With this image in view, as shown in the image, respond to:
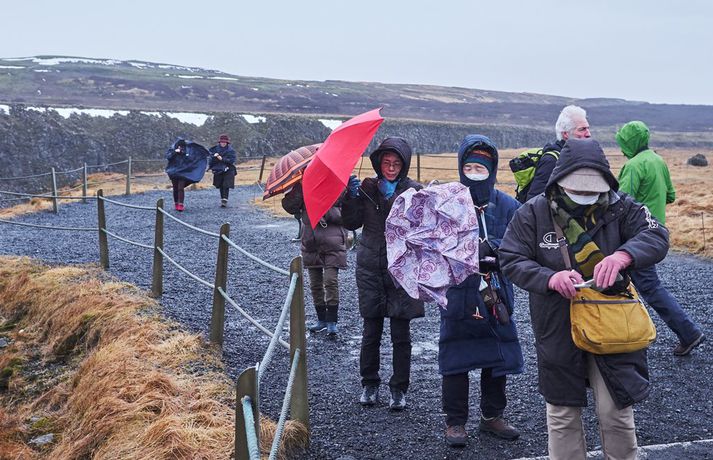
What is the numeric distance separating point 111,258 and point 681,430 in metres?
7.84

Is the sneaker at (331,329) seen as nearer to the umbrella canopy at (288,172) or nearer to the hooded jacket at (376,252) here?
the umbrella canopy at (288,172)

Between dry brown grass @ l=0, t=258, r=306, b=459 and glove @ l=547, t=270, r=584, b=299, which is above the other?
glove @ l=547, t=270, r=584, b=299

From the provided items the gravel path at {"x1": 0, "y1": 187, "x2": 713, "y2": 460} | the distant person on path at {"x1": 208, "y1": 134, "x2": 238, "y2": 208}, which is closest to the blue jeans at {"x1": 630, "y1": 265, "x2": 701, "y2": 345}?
the gravel path at {"x1": 0, "y1": 187, "x2": 713, "y2": 460}

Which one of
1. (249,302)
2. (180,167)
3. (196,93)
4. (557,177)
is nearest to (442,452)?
(557,177)

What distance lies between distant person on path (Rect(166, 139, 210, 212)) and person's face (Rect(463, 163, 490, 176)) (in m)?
12.8

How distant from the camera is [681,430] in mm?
3932

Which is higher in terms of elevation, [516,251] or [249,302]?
[516,251]

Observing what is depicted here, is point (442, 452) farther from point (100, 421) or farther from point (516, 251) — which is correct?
point (100, 421)

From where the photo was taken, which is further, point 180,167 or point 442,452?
point 180,167

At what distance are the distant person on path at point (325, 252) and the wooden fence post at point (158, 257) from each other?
1845mm

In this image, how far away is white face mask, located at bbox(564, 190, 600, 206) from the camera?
9.50ft

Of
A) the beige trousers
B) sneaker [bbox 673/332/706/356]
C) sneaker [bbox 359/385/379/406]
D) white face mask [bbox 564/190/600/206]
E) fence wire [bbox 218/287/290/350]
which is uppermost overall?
white face mask [bbox 564/190/600/206]

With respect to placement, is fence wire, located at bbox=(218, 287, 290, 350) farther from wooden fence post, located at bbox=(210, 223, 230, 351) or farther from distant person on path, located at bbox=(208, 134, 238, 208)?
distant person on path, located at bbox=(208, 134, 238, 208)

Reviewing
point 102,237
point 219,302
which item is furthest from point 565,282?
point 102,237
